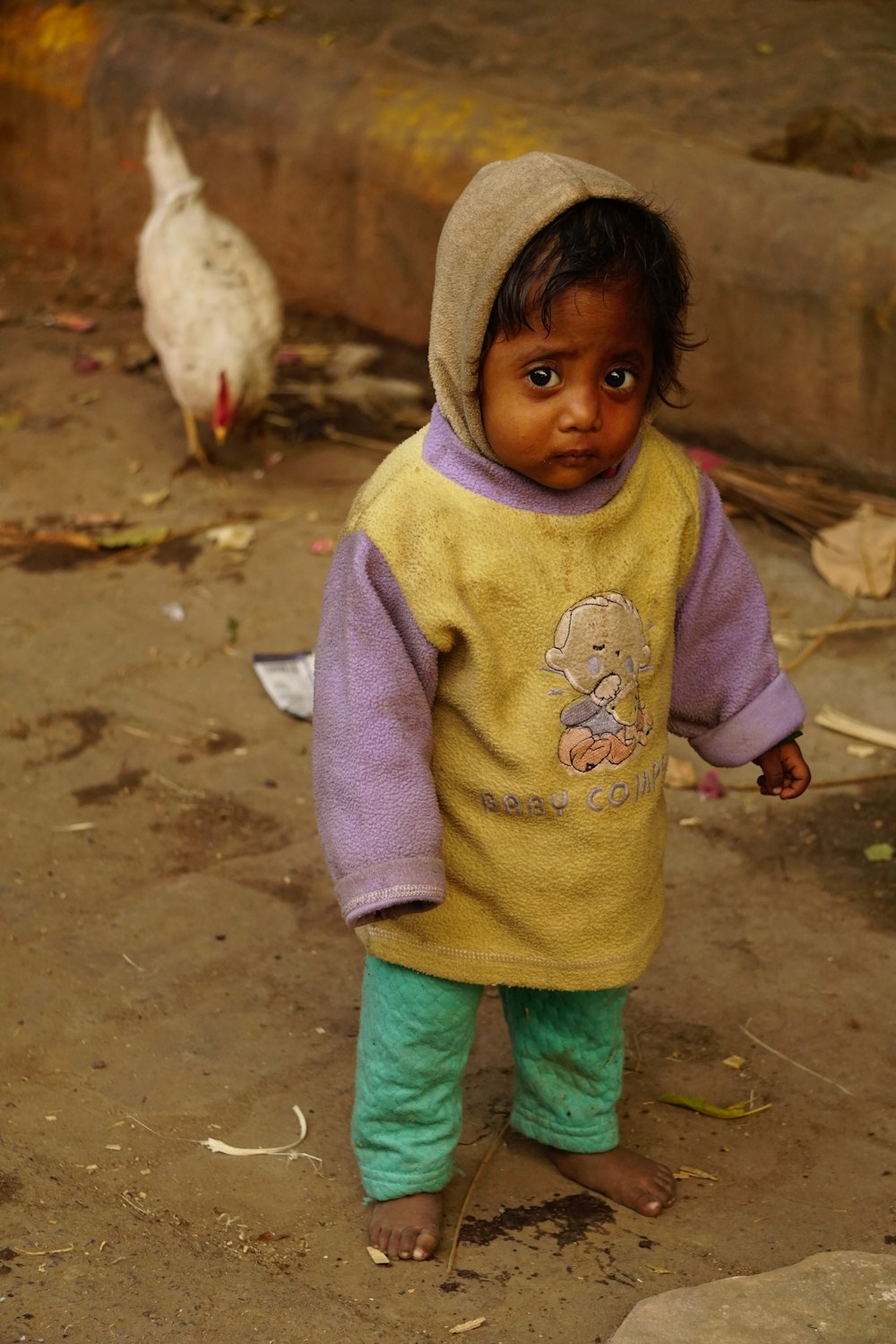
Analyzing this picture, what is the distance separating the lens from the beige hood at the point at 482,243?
1825mm

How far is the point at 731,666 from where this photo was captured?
2.25 meters

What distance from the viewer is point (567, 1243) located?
2.28 m

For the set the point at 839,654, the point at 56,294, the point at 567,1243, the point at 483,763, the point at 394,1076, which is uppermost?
the point at 483,763

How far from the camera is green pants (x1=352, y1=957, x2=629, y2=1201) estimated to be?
218 centimetres

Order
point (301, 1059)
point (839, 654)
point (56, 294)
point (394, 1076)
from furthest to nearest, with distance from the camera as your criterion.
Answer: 1. point (56, 294)
2. point (839, 654)
3. point (301, 1059)
4. point (394, 1076)

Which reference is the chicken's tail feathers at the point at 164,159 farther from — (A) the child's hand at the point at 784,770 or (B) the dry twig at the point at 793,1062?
(A) the child's hand at the point at 784,770

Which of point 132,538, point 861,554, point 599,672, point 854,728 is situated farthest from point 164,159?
point 599,672

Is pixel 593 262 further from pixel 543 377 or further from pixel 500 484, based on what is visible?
pixel 500 484

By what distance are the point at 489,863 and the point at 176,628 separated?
8.03 ft

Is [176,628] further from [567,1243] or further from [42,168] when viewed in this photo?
[42,168]

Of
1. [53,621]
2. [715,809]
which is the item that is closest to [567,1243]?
[715,809]

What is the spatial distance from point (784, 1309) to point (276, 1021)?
45.8 inches

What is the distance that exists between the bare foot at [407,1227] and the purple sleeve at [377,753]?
1.76 ft

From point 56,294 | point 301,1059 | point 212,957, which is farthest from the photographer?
point 56,294
